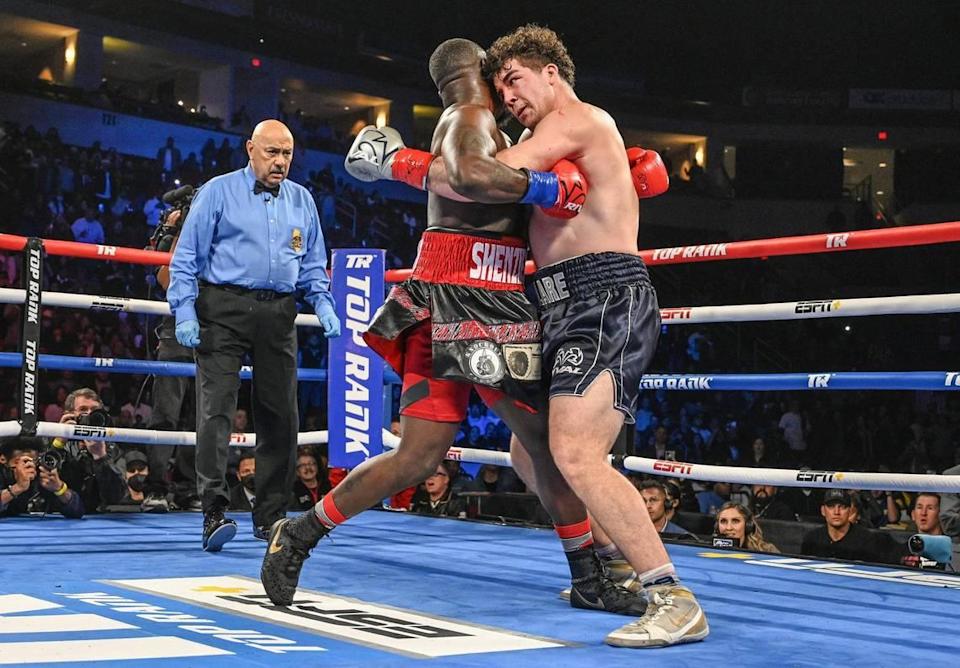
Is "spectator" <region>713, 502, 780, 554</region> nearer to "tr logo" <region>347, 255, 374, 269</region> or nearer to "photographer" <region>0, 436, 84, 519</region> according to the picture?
"tr logo" <region>347, 255, 374, 269</region>

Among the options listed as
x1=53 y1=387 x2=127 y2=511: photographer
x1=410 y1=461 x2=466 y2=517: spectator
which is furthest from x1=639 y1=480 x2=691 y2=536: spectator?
x1=53 y1=387 x2=127 y2=511: photographer

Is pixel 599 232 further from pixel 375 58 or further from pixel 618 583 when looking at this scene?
pixel 375 58

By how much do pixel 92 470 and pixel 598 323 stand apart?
8.15 ft

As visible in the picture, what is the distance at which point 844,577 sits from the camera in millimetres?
2746

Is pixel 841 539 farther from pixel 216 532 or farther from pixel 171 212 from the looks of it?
pixel 171 212

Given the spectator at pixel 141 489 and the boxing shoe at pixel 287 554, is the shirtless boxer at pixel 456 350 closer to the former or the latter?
the boxing shoe at pixel 287 554

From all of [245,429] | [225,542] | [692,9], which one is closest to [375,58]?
[692,9]

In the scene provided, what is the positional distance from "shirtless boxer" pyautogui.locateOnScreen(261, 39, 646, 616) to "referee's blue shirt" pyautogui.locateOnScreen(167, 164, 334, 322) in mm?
1075

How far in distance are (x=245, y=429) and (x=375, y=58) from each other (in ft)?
37.7

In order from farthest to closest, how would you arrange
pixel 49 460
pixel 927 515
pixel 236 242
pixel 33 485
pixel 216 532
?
pixel 927 515 < pixel 33 485 < pixel 49 460 < pixel 236 242 < pixel 216 532

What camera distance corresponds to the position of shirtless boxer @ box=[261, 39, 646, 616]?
217 cm

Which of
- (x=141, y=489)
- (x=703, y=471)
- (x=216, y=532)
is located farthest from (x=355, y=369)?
(x=703, y=471)

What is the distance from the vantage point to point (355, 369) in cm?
398

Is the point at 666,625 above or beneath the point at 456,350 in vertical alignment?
beneath
